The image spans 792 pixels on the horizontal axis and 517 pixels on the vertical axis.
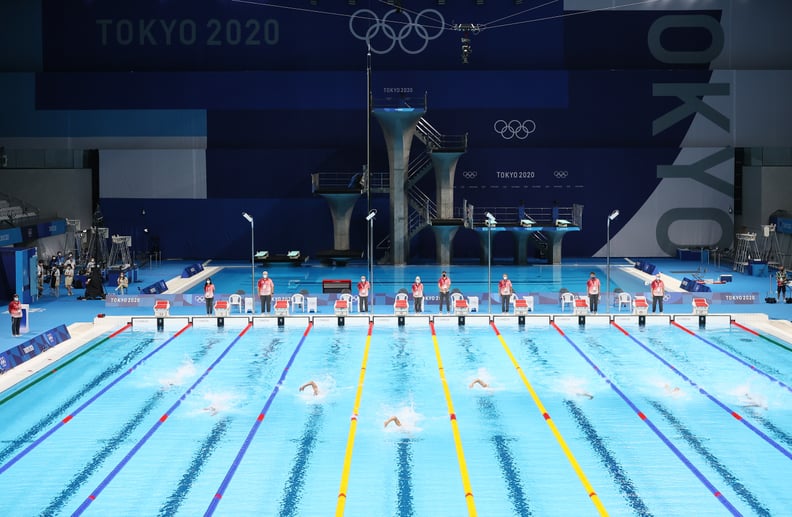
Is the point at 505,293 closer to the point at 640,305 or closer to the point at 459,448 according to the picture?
the point at 640,305

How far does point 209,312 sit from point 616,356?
1112cm

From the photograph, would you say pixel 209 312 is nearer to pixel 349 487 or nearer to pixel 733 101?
pixel 349 487

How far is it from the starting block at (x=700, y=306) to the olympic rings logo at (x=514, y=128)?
1790 cm

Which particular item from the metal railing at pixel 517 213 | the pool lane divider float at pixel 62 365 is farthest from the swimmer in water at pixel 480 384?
the metal railing at pixel 517 213

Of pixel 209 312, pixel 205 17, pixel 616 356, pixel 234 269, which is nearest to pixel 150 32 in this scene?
pixel 205 17

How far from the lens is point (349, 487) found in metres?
13.5

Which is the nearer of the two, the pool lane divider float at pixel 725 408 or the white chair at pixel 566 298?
the pool lane divider float at pixel 725 408

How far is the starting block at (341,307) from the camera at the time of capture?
86.7 ft

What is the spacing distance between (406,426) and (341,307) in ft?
34.0

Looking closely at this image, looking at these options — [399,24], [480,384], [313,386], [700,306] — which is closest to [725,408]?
[480,384]

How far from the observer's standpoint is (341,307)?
2652cm

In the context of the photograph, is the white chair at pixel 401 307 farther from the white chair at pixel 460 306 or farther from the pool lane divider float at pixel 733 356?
the pool lane divider float at pixel 733 356

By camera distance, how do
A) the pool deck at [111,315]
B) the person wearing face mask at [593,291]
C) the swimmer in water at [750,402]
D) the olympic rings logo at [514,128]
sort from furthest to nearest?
the olympic rings logo at [514,128]
the person wearing face mask at [593,291]
the pool deck at [111,315]
the swimmer in water at [750,402]

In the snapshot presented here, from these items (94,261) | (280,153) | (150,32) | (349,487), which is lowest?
(349,487)
